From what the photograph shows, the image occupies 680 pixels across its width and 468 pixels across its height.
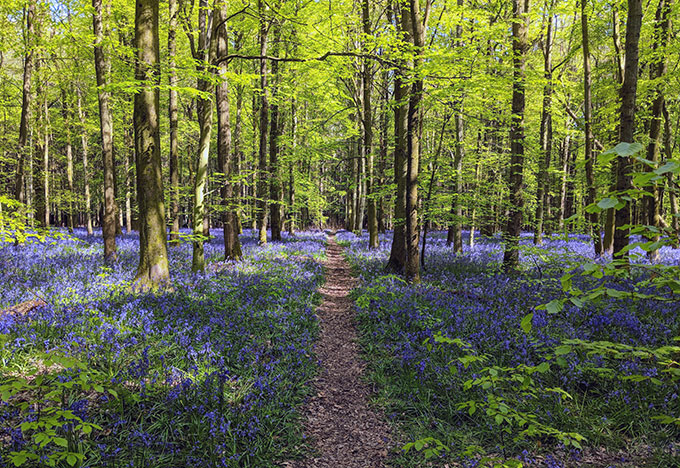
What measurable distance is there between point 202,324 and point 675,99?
18778 millimetres

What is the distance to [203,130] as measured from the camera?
406 inches

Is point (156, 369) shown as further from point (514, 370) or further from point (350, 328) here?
point (514, 370)

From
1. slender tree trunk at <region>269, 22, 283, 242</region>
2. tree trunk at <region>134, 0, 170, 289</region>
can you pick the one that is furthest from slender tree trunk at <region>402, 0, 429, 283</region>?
slender tree trunk at <region>269, 22, 283, 242</region>

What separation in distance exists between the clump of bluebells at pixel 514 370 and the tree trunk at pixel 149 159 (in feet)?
17.2

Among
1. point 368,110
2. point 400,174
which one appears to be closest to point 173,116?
point 368,110

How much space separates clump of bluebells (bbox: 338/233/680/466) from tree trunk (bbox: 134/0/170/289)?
5.23 meters

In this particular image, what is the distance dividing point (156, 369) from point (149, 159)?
5.20 m

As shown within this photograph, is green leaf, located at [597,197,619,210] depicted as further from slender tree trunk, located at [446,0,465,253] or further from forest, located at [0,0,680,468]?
slender tree trunk, located at [446,0,465,253]

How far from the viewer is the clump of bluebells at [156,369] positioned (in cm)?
321

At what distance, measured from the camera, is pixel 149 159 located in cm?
771

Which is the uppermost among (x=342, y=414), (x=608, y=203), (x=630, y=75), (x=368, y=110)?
(x=368, y=110)

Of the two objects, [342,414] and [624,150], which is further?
[342,414]

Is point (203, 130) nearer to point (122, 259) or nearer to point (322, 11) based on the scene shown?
point (122, 259)

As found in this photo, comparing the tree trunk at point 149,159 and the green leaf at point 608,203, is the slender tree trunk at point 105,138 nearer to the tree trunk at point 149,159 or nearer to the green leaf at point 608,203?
the tree trunk at point 149,159
